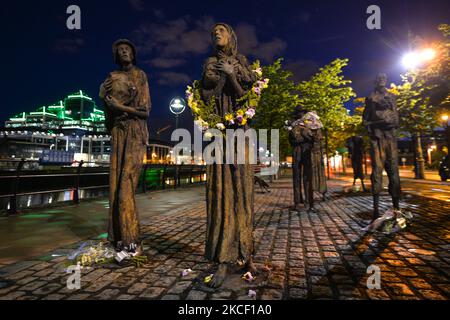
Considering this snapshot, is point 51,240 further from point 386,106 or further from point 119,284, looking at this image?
point 386,106

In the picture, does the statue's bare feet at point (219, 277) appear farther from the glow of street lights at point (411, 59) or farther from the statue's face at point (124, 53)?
the glow of street lights at point (411, 59)

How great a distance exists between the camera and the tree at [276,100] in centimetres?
1892

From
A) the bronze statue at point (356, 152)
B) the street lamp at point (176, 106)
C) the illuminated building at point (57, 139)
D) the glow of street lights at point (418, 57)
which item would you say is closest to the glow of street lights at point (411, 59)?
the glow of street lights at point (418, 57)

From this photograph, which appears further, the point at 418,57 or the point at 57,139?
the point at 57,139

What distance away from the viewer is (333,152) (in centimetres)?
3203

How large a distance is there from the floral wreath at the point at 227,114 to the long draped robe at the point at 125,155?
1.13m

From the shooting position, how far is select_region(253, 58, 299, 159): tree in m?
18.9

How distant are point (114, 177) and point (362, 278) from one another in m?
3.42

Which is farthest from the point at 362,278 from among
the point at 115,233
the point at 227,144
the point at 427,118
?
the point at 427,118

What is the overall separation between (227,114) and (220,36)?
92cm

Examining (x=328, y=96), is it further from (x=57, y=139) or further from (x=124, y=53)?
(x=57, y=139)

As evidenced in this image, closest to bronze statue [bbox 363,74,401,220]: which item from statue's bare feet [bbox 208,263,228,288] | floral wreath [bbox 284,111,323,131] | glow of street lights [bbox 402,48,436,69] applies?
floral wreath [bbox 284,111,323,131]

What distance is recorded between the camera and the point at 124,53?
3.78m

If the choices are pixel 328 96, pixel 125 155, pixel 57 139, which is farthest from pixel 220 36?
pixel 57 139
